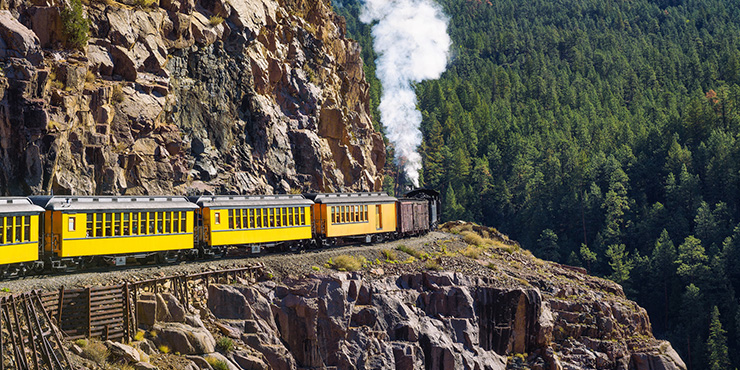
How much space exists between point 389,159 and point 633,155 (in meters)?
33.8

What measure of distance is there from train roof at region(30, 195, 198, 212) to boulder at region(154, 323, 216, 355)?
240 inches

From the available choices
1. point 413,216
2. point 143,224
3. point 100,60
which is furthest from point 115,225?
point 413,216

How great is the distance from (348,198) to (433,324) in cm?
956

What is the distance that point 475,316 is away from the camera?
40.2 meters

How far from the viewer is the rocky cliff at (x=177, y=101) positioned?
39.8 m

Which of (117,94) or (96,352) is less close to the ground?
(117,94)

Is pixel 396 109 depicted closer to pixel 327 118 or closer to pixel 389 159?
pixel 389 159

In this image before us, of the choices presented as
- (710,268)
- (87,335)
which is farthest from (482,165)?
(87,335)

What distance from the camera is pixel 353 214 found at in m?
43.7

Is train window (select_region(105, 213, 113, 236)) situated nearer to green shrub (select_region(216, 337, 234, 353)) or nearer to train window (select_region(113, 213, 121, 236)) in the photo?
train window (select_region(113, 213, 121, 236))

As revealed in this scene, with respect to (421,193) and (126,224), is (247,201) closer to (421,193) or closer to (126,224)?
(126,224)

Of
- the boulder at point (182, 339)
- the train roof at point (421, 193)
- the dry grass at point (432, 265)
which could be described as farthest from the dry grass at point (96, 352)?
the train roof at point (421, 193)

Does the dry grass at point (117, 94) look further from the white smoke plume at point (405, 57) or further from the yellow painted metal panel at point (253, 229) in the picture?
the white smoke plume at point (405, 57)

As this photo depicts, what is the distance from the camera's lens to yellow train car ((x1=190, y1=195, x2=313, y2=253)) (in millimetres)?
34312
